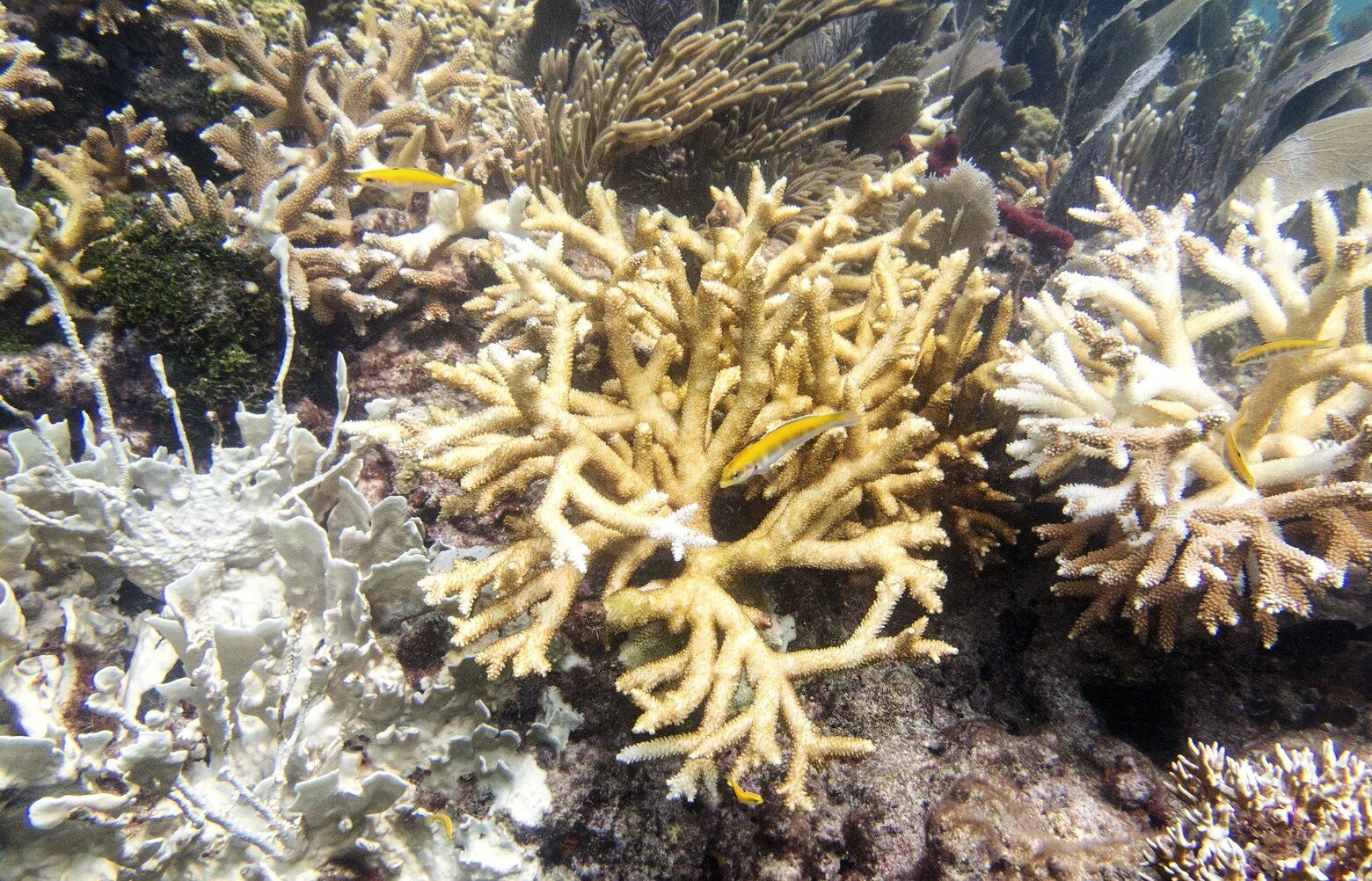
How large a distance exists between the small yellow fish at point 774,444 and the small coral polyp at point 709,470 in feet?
0.61

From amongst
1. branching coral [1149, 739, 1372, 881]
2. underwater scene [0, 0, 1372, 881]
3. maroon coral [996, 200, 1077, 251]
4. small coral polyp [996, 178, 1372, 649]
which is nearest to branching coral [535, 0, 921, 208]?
underwater scene [0, 0, 1372, 881]

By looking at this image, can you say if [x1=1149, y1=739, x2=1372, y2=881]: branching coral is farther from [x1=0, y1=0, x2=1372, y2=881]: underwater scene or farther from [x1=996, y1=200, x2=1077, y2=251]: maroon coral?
[x1=996, y1=200, x2=1077, y2=251]: maroon coral

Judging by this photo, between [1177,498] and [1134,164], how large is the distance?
20.6ft

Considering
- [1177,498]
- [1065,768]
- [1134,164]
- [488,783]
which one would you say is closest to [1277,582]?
[1177,498]

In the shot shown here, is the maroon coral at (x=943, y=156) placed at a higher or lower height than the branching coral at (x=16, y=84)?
lower

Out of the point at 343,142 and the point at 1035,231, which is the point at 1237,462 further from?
the point at 343,142

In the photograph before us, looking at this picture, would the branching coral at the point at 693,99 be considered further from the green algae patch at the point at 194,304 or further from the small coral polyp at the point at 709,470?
the green algae patch at the point at 194,304

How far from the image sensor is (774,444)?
5.24 feet

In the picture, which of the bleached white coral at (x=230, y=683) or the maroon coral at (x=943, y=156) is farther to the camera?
the maroon coral at (x=943, y=156)

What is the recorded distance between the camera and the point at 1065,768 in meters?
2.11

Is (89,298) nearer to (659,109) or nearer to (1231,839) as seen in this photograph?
(659,109)

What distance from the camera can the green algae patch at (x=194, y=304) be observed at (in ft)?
9.17

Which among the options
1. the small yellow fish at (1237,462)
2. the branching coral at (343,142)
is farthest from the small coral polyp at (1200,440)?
the branching coral at (343,142)

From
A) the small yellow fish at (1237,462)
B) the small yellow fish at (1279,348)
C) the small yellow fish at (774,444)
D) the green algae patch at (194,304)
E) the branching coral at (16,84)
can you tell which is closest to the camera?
the small yellow fish at (774,444)
